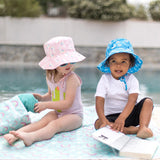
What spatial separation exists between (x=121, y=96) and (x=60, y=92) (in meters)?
0.56

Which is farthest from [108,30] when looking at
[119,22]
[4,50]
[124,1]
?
[4,50]

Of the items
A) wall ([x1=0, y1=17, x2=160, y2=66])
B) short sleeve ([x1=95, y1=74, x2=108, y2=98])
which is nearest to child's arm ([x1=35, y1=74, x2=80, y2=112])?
short sleeve ([x1=95, y1=74, x2=108, y2=98])

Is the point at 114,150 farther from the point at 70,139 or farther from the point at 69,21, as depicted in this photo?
the point at 69,21

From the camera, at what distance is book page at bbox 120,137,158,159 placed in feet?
5.38

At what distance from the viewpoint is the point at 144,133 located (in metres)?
2.00

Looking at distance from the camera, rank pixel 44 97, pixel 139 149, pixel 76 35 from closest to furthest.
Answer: pixel 139 149 → pixel 44 97 → pixel 76 35

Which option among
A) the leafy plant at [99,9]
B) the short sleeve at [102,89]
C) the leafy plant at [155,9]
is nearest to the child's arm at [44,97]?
the short sleeve at [102,89]

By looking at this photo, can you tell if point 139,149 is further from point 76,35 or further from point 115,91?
point 76,35

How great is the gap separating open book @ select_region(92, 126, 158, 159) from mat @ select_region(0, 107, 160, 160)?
0.20 feet

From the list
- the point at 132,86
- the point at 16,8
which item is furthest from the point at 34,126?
the point at 16,8

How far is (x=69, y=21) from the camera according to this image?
40.6 feet

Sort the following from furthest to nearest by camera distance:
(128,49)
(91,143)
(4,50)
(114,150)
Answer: (4,50), (128,49), (91,143), (114,150)

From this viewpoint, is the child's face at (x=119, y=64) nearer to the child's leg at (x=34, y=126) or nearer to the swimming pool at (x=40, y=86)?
the child's leg at (x=34, y=126)

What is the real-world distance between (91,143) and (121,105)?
48 cm
